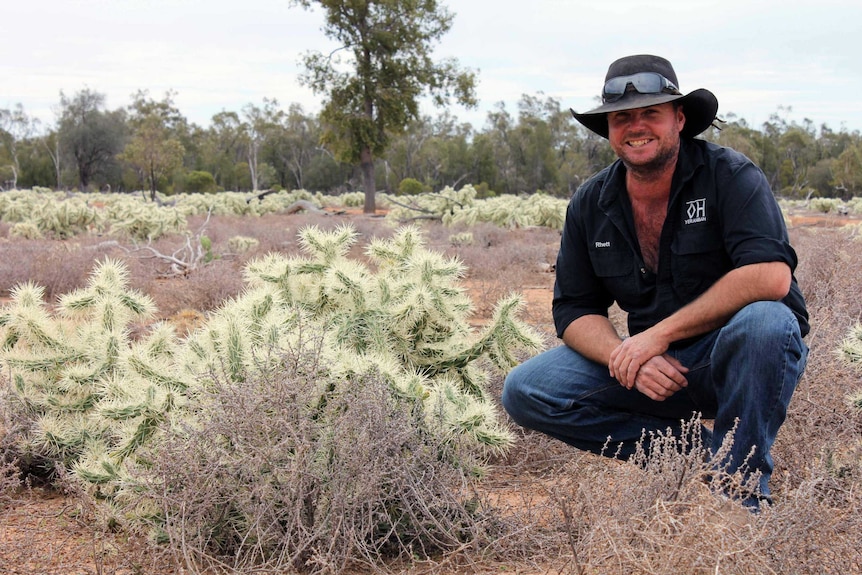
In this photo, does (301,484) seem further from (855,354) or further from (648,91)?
(855,354)

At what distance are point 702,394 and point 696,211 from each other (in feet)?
2.34

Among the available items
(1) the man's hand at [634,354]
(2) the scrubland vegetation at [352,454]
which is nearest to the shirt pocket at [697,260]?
(1) the man's hand at [634,354]

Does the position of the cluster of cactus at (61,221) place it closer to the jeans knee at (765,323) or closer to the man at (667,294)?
the man at (667,294)

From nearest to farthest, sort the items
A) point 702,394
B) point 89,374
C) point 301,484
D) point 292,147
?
point 301,484 → point 702,394 → point 89,374 → point 292,147

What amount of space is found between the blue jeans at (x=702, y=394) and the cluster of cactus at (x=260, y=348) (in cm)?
29

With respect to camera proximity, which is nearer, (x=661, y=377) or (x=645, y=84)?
(x=661, y=377)

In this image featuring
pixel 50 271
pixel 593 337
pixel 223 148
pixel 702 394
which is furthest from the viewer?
pixel 223 148

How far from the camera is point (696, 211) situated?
3.22 metres

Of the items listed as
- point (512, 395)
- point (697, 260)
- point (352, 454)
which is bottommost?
point (512, 395)

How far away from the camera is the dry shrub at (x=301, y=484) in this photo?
2.60 m

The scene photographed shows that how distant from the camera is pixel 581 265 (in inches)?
141

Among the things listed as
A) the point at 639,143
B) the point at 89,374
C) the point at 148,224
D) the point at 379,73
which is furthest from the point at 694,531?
the point at 379,73

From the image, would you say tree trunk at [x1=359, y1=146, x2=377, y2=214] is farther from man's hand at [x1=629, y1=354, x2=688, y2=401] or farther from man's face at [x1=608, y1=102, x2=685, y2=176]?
man's hand at [x1=629, y1=354, x2=688, y2=401]

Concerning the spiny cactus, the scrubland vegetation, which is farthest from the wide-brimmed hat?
the spiny cactus
